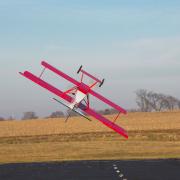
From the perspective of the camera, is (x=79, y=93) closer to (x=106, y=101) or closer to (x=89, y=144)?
(x=106, y=101)

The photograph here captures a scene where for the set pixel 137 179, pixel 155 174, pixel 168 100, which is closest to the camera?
pixel 137 179

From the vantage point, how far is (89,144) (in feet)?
173

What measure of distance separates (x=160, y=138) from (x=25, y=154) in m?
17.9

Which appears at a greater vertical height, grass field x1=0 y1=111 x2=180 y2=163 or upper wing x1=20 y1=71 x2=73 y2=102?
upper wing x1=20 y1=71 x2=73 y2=102

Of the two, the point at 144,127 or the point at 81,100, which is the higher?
the point at 81,100

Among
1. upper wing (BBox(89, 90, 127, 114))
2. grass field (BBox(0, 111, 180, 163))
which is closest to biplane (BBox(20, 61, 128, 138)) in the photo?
upper wing (BBox(89, 90, 127, 114))

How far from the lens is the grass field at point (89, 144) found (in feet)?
133

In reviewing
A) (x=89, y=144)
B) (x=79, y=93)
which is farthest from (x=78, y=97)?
(x=89, y=144)

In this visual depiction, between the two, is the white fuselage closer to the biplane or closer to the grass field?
the biplane

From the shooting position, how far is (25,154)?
141ft

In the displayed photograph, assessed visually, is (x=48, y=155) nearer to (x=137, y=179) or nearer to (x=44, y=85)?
(x=44, y=85)

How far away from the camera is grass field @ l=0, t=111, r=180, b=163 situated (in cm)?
4062

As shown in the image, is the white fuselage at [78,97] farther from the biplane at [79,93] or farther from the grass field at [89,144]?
the grass field at [89,144]

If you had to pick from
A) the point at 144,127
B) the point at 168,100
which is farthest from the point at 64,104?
the point at 168,100
